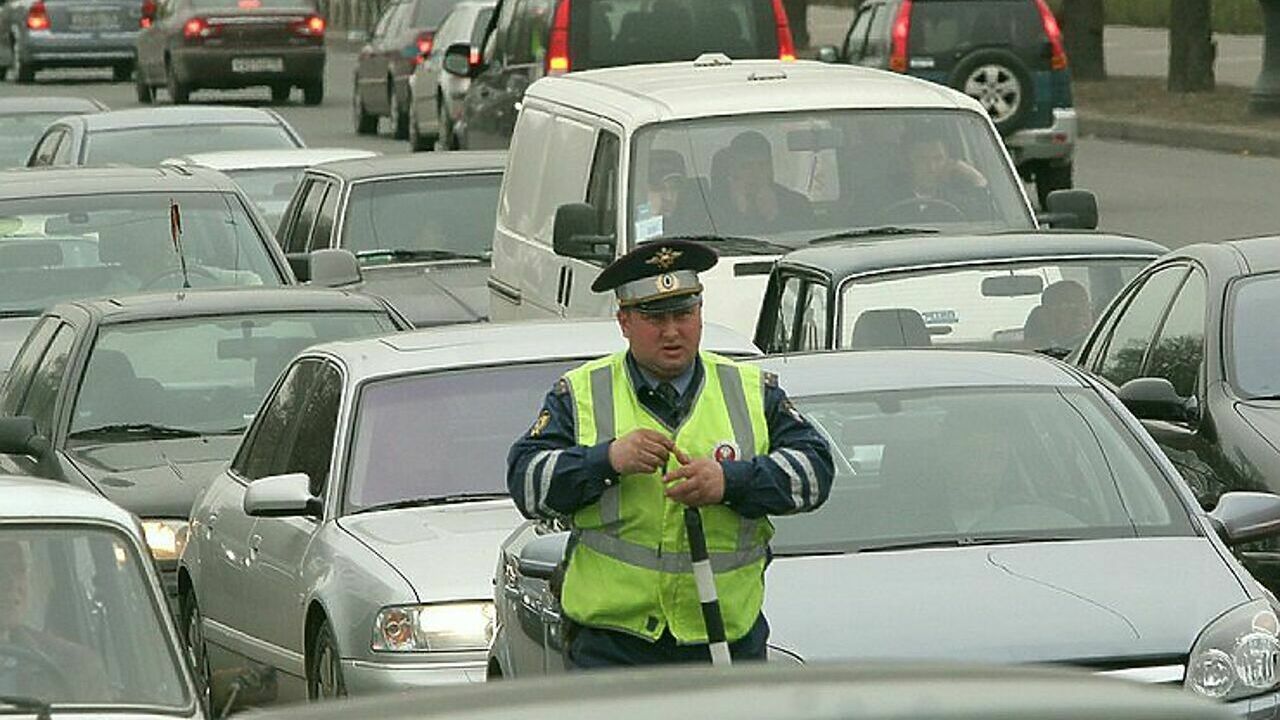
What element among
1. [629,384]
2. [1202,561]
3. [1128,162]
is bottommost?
[1128,162]

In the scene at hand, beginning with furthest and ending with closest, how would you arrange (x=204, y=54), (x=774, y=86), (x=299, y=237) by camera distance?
(x=204, y=54), (x=299, y=237), (x=774, y=86)

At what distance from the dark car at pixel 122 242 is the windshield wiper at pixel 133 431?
7.43 feet

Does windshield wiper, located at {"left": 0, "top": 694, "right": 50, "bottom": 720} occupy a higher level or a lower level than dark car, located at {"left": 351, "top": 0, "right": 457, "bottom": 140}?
higher

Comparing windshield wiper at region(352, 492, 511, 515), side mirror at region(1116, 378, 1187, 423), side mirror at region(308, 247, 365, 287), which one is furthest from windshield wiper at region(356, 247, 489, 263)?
side mirror at region(1116, 378, 1187, 423)

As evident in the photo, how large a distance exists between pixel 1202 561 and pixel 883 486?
2.61 feet

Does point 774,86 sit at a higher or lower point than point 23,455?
higher

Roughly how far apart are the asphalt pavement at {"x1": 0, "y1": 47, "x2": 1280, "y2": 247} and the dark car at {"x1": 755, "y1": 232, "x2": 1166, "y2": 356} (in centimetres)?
1128

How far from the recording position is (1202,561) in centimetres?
784

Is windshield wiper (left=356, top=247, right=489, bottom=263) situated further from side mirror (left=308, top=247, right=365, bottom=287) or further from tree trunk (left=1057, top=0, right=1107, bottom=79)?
tree trunk (left=1057, top=0, right=1107, bottom=79)

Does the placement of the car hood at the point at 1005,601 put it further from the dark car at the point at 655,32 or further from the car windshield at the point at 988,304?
the dark car at the point at 655,32

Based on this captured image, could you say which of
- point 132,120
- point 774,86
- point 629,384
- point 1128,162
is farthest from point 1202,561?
point 1128,162

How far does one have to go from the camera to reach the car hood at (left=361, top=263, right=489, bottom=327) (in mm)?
16953

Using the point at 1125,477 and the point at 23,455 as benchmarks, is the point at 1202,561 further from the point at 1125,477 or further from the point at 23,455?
the point at 23,455

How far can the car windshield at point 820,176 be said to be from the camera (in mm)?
14102
